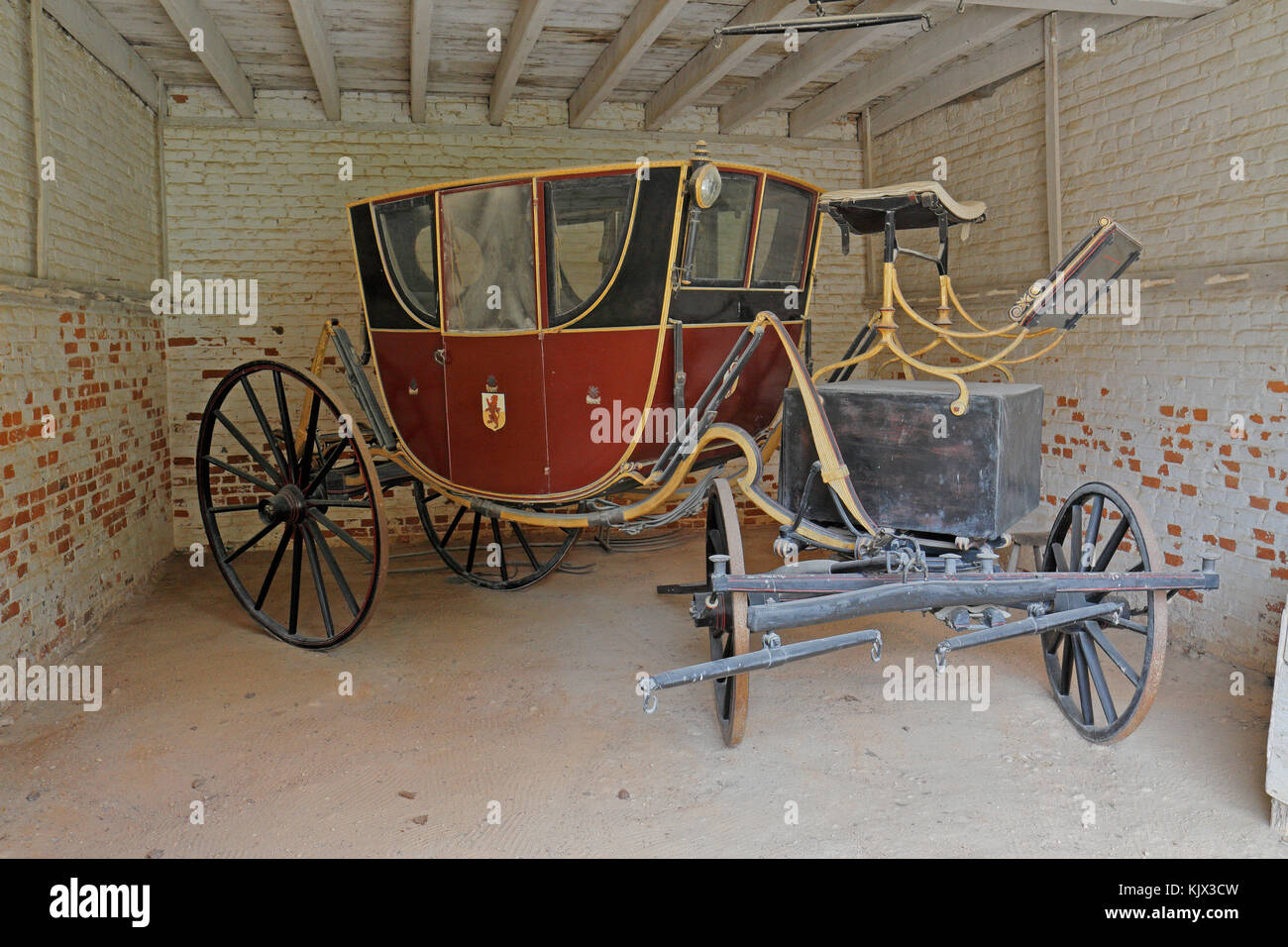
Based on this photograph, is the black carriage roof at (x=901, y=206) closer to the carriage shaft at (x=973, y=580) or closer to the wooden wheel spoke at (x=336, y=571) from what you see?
the carriage shaft at (x=973, y=580)

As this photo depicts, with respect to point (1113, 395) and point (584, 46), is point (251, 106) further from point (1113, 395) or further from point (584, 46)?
point (1113, 395)

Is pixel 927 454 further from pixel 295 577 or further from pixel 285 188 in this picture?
pixel 285 188

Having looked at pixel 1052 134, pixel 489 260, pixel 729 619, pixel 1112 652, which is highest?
pixel 1052 134

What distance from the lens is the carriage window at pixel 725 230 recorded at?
391 cm

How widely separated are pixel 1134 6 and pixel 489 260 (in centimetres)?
302

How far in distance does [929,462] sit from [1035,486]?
574mm

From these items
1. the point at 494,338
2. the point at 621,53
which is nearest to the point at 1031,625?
the point at 494,338

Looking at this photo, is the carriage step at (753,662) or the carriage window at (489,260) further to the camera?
the carriage window at (489,260)

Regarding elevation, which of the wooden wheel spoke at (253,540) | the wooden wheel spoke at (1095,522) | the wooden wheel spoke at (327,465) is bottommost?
the wooden wheel spoke at (253,540)

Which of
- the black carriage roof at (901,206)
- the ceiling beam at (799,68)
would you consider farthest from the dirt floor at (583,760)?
the ceiling beam at (799,68)

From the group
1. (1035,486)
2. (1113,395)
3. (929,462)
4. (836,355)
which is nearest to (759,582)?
(929,462)

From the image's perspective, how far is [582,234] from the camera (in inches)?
Answer: 157

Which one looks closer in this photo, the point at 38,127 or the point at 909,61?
the point at 38,127

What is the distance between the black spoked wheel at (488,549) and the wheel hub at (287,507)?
823 mm
